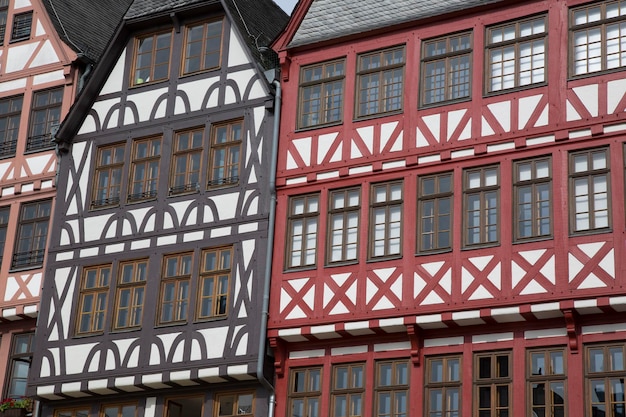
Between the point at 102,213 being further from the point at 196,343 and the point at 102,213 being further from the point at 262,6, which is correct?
the point at 262,6

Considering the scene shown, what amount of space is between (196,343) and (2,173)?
6.77 m

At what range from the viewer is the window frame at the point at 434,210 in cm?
2345

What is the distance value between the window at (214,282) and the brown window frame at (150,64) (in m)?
4.20

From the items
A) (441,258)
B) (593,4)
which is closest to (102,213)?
(441,258)

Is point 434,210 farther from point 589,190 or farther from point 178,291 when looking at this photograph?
point 178,291

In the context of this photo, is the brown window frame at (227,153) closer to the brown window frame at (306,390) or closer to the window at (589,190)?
the brown window frame at (306,390)

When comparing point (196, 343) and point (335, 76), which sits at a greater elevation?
point (335, 76)

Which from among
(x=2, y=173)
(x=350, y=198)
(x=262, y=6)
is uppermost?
(x=262, y=6)

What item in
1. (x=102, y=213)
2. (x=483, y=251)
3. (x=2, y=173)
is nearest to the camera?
(x=483, y=251)

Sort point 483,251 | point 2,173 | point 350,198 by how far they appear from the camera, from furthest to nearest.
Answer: point 2,173 → point 350,198 → point 483,251

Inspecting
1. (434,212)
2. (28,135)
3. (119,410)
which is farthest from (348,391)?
(28,135)

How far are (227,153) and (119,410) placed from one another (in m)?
5.19

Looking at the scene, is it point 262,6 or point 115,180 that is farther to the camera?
point 262,6

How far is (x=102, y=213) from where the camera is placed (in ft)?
89.4
